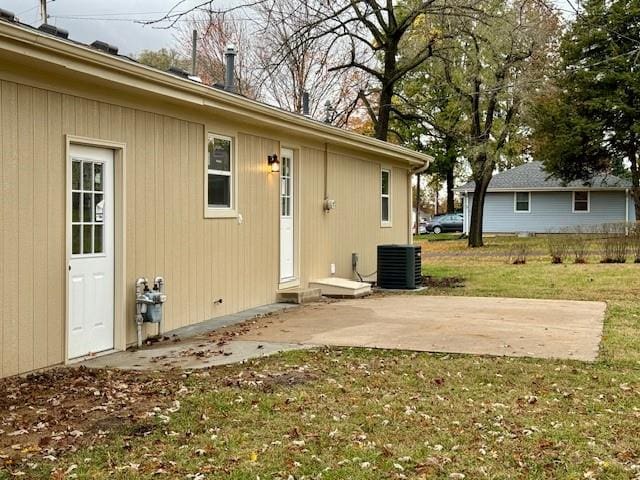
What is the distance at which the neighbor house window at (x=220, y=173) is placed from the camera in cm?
901

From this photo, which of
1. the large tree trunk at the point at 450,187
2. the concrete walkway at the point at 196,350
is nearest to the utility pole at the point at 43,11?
the concrete walkway at the point at 196,350

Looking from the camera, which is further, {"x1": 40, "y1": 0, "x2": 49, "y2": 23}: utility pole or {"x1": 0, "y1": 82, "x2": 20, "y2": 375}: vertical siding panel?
{"x1": 40, "y1": 0, "x2": 49, "y2": 23}: utility pole

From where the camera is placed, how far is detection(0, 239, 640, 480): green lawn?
3.78m

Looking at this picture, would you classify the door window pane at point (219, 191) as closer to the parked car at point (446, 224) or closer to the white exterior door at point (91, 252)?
the white exterior door at point (91, 252)

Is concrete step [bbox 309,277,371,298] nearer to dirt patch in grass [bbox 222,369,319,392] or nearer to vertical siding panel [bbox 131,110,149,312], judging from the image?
vertical siding panel [bbox 131,110,149,312]

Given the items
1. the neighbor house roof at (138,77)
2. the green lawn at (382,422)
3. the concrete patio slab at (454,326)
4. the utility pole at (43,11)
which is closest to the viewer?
the green lawn at (382,422)

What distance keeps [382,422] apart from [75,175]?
3.86 m

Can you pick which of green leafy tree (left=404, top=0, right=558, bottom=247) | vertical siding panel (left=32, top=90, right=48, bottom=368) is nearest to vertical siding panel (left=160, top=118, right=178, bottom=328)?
vertical siding panel (left=32, top=90, right=48, bottom=368)

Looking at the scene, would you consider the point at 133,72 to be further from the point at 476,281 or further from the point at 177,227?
the point at 476,281

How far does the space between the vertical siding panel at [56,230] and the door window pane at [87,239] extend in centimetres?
36

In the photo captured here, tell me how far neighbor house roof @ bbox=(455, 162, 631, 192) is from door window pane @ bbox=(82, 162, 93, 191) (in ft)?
89.2

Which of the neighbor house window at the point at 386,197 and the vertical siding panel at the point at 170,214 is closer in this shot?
the vertical siding panel at the point at 170,214

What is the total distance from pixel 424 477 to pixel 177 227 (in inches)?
207

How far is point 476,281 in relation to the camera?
47.1ft
